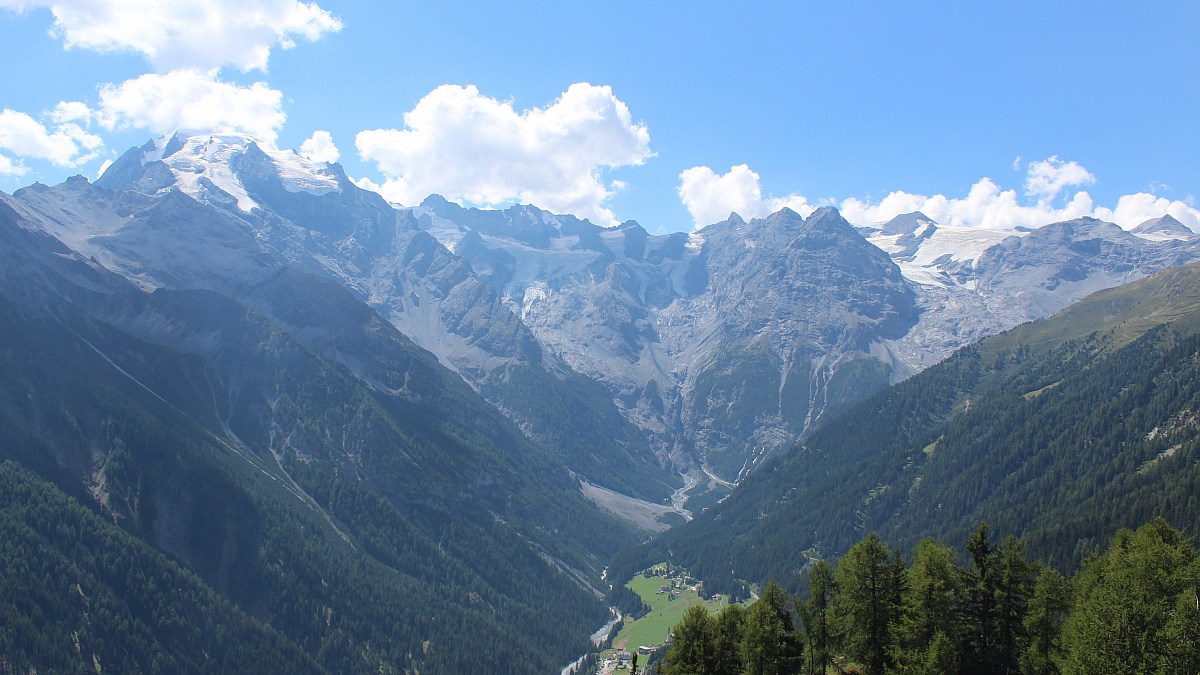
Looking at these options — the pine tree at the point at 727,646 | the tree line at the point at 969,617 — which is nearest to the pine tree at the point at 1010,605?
the tree line at the point at 969,617

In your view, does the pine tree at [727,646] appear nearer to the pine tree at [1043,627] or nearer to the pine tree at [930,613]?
the pine tree at [930,613]

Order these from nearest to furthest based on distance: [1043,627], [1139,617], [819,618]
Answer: [1139,617] → [1043,627] → [819,618]

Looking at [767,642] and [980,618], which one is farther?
[767,642]

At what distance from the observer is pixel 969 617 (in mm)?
56281

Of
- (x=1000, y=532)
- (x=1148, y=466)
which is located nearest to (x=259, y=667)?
(x=1000, y=532)

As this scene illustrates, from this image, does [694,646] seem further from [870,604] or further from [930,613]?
[930,613]

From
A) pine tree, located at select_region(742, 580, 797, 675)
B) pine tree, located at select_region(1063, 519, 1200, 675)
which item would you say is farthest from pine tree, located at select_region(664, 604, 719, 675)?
pine tree, located at select_region(1063, 519, 1200, 675)

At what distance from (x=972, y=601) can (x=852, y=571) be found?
8.51 metres

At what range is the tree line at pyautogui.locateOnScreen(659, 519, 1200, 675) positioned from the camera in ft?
159

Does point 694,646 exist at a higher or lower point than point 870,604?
lower

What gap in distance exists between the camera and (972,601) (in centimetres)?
5666

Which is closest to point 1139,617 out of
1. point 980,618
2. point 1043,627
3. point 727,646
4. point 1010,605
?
point 1043,627

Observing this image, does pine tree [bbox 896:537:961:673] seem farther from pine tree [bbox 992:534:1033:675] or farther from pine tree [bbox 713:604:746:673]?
pine tree [bbox 713:604:746:673]

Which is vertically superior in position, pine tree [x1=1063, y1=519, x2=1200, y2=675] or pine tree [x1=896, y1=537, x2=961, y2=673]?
pine tree [x1=1063, y1=519, x2=1200, y2=675]
